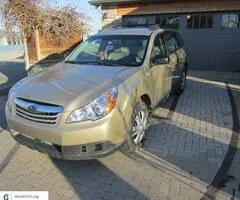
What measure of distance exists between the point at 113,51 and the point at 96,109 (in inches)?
71.8

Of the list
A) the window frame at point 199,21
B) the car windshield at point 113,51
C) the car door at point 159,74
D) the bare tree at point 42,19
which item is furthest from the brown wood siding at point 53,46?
the car door at point 159,74

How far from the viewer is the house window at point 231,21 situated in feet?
33.9

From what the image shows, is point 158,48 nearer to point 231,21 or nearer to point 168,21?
point 168,21

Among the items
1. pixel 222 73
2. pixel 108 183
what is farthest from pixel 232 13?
pixel 108 183

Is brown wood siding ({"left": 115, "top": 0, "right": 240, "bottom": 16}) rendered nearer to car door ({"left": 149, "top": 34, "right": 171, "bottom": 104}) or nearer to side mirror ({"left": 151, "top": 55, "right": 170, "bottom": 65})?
car door ({"left": 149, "top": 34, "right": 171, "bottom": 104})

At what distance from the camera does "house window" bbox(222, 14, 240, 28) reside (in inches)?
407

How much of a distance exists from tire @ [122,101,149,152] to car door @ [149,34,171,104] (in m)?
0.55

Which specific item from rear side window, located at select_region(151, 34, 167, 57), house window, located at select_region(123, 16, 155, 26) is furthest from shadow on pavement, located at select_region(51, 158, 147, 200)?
house window, located at select_region(123, 16, 155, 26)

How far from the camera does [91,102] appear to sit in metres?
3.38

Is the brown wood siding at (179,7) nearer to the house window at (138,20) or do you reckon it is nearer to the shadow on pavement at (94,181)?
the house window at (138,20)

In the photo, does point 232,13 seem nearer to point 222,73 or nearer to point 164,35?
point 222,73

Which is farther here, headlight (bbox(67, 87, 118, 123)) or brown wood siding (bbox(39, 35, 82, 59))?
brown wood siding (bbox(39, 35, 82, 59))

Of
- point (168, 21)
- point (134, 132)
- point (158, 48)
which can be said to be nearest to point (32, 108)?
point (134, 132)

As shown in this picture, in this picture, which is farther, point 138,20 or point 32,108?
point 138,20
